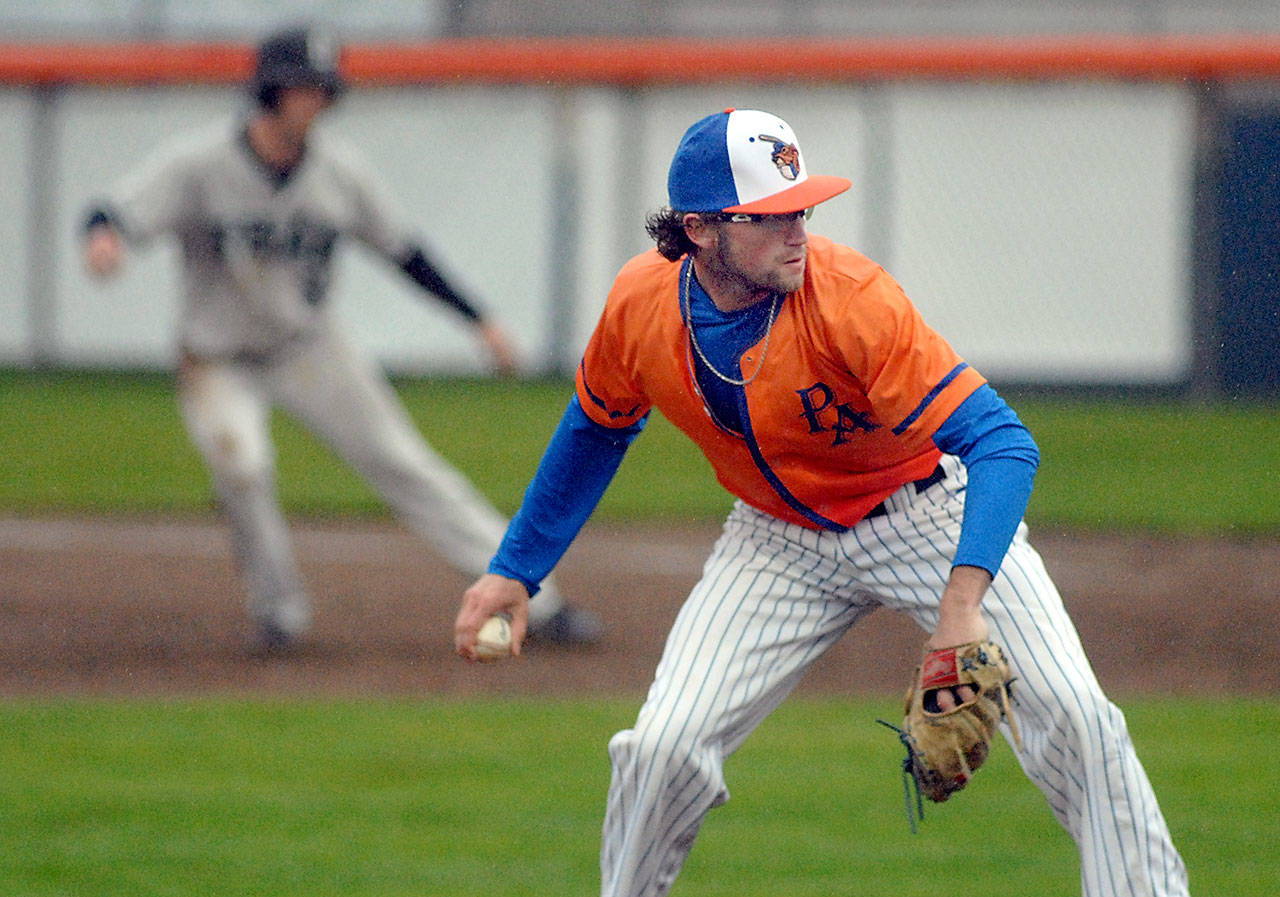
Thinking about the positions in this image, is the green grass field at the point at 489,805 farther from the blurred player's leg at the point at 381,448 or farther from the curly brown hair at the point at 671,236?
the curly brown hair at the point at 671,236

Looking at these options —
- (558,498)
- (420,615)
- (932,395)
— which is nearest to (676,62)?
(420,615)

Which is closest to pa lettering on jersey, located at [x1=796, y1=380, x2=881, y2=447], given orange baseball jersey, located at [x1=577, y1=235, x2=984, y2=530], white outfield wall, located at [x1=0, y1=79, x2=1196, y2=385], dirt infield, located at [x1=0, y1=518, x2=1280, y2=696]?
orange baseball jersey, located at [x1=577, y1=235, x2=984, y2=530]

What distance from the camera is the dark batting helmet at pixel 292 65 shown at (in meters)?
5.77

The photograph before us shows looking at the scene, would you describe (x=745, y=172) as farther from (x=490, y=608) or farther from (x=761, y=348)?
(x=490, y=608)

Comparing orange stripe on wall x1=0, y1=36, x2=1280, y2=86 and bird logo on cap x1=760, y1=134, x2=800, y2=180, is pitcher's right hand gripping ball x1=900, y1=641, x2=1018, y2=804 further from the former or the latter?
orange stripe on wall x1=0, y1=36, x2=1280, y2=86

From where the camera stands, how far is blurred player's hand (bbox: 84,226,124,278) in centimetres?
573

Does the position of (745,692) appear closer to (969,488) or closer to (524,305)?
(969,488)

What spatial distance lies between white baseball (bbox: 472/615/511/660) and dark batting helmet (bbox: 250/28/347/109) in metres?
3.00

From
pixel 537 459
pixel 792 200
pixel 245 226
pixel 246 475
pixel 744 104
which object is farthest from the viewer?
pixel 744 104

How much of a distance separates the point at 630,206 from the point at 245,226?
923 centimetres

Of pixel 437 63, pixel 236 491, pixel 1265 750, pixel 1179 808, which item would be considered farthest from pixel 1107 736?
pixel 437 63

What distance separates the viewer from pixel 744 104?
1338 cm

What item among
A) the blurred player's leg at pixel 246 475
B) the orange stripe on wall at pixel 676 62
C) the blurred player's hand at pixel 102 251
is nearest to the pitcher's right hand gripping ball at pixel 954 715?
the blurred player's leg at pixel 246 475

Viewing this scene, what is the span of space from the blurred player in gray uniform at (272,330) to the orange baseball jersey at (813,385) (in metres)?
2.95
